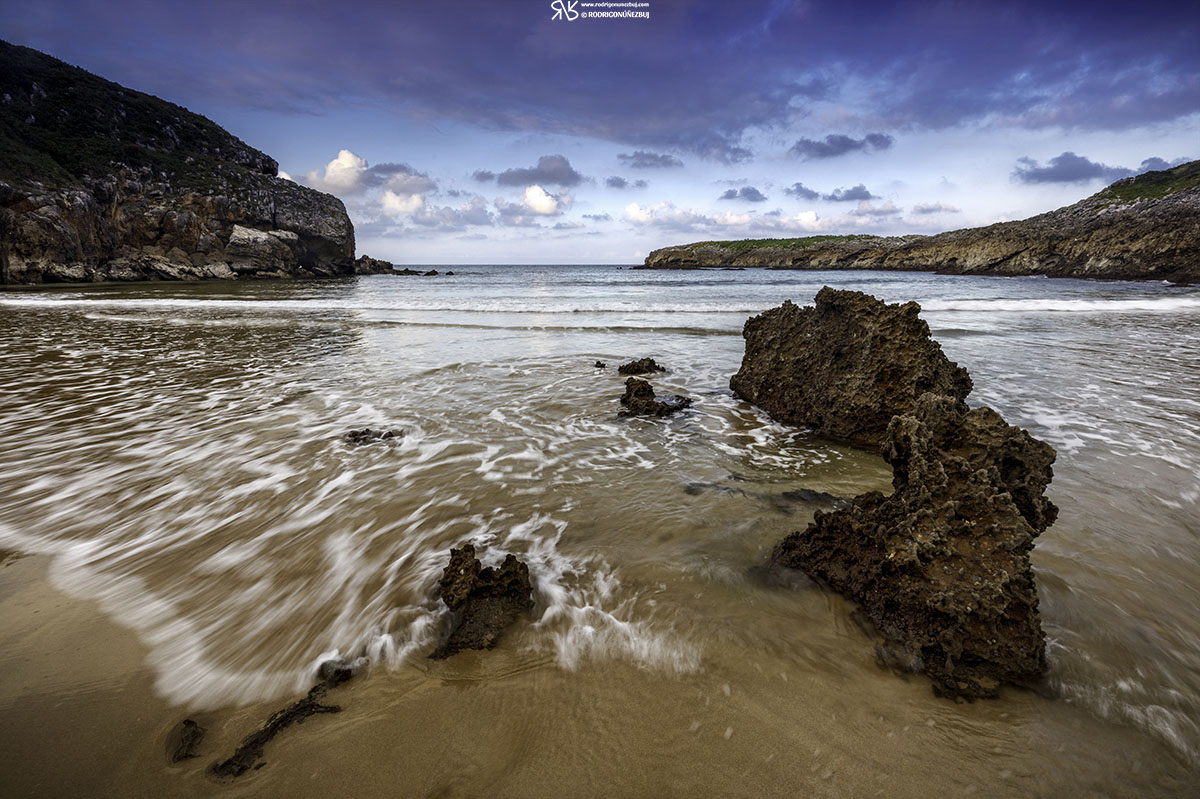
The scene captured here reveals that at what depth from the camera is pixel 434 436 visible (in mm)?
5520

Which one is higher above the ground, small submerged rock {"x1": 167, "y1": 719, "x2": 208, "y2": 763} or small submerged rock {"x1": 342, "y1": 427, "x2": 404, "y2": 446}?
small submerged rock {"x1": 342, "y1": 427, "x2": 404, "y2": 446}

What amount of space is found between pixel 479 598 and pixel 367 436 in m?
3.34

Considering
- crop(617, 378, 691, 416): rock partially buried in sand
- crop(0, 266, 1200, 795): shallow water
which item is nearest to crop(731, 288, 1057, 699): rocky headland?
crop(0, 266, 1200, 795): shallow water

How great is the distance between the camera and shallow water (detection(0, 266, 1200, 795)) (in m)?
1.86

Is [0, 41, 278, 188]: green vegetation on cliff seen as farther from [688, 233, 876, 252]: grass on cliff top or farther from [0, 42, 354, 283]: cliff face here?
[688, 233, 876, 252]: grass on cliff top

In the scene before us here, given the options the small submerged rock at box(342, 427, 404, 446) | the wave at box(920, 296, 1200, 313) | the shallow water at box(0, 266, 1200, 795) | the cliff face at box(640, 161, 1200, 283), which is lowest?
the shallow water at box(0, 266, 1200, 795)

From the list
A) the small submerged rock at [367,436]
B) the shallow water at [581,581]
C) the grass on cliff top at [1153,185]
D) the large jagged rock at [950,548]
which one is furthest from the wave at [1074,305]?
the grass on cliff top at [1153,185]

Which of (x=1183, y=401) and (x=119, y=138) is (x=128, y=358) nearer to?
(x=1183, y=401)

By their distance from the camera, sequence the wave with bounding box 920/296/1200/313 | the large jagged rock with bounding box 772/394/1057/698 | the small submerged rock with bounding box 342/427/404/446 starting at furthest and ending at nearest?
the wave with bounding box 920/296/1200/313 < the small submerged rock with bounding box 342/427/404/446 < the large jagged rock with bounding box 772/394/1057/698

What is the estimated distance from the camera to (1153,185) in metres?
53.6

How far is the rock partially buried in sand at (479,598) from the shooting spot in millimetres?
2449

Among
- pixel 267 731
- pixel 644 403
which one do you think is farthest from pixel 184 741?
pixel 644 403

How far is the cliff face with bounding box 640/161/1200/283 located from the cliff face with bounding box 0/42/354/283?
6996 centimetres

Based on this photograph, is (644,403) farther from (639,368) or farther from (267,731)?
(267,731)
